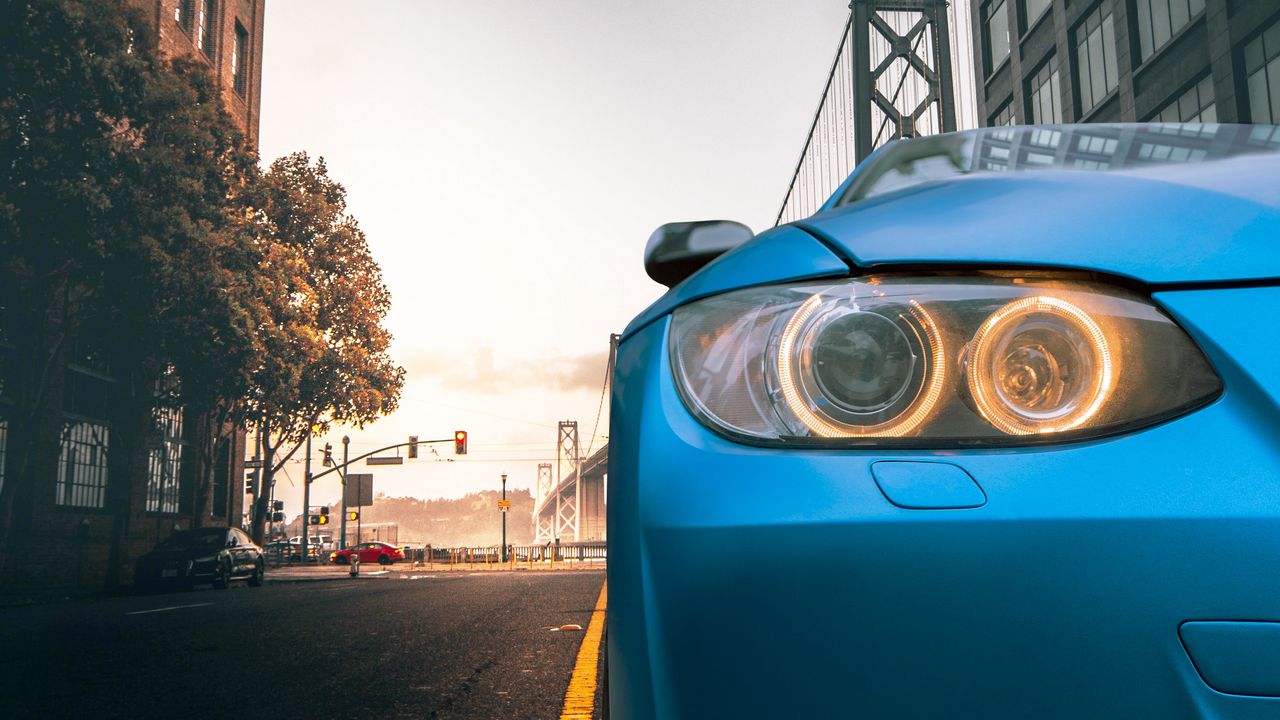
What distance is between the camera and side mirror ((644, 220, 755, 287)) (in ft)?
6.68

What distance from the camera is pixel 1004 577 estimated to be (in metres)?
0.93

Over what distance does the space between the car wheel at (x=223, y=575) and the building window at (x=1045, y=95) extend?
21.0m

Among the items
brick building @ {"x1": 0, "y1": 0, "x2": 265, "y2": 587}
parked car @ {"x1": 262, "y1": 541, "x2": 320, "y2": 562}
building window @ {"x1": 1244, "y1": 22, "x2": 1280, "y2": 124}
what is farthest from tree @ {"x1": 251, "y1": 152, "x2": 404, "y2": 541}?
building window @ {"x1": 1244, "y1": 22, "x2": 1280, "y2": 124}

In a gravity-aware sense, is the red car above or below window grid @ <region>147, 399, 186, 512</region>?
below

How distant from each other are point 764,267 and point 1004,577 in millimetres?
462

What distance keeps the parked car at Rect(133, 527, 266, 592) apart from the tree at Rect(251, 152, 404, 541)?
474 centimetres

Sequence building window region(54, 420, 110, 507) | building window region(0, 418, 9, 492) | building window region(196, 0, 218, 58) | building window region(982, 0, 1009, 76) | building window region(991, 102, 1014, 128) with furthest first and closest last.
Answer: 1. building window region(982, 0, 1009, 76)
2. building window region(991, 102, 1014, 128)
3. building window region(196, 0, 218, 58)
4. building window region(54, 420, 110, 507)
5. building window region(0, 418, 9, 492)

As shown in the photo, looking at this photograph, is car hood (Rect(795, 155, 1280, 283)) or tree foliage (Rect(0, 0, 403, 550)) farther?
tree foliage (Rect(0, 0, 403, 550))

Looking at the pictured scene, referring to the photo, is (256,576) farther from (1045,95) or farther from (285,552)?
(285,552)

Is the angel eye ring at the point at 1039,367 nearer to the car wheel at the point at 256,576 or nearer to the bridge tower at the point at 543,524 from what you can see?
the car wheel at the point at 256,576

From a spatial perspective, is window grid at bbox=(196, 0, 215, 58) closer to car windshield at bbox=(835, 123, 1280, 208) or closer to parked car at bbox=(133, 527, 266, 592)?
parked car at bbox=(133, 527, 266, 592)

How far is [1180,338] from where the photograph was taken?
1.03m

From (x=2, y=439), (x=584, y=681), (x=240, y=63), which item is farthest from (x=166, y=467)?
(x=584, y=681)

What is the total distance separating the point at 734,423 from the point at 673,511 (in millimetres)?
119
